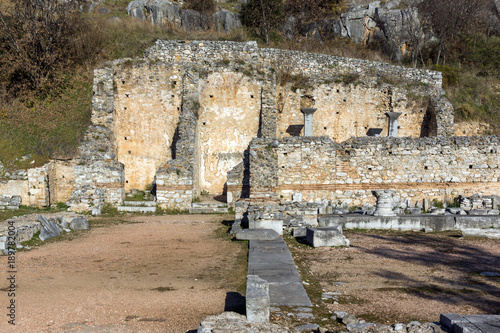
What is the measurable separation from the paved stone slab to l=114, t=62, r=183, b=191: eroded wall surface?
11498mm

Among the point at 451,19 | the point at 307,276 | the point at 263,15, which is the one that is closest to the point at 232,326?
the point at 307,276

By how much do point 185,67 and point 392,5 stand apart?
64.6ft

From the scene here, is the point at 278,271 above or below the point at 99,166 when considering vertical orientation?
below

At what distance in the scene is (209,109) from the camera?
809 inches

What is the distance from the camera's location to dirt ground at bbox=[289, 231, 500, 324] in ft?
19.9

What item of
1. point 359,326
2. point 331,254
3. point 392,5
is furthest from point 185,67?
point 392,5

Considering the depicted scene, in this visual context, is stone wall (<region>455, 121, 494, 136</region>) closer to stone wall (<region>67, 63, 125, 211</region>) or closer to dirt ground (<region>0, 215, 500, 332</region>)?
dirt ground (<region>0, 215, 500, 332</region>)

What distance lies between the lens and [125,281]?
732 centimetres

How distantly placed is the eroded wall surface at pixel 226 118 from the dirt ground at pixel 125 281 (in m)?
8.76

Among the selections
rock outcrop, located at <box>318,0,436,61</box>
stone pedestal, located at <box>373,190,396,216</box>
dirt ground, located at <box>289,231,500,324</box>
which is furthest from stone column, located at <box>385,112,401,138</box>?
dirt ground, located at <box>289,231,500,324</box>

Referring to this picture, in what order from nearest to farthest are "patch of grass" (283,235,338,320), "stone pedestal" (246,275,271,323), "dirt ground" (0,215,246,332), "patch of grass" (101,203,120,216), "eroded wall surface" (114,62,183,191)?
"stone pedestal" (246,275,271,323), "dirt ground" (0,215,246,332), "patch of grass" (283,235,338,320), "patch of grass" (101,203,120,216), "eroded wall surface" (114,62,183,191)

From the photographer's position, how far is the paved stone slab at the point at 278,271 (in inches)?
244

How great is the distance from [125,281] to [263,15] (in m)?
25.2

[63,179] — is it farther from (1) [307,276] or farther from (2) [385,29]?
(2) [385,29]
